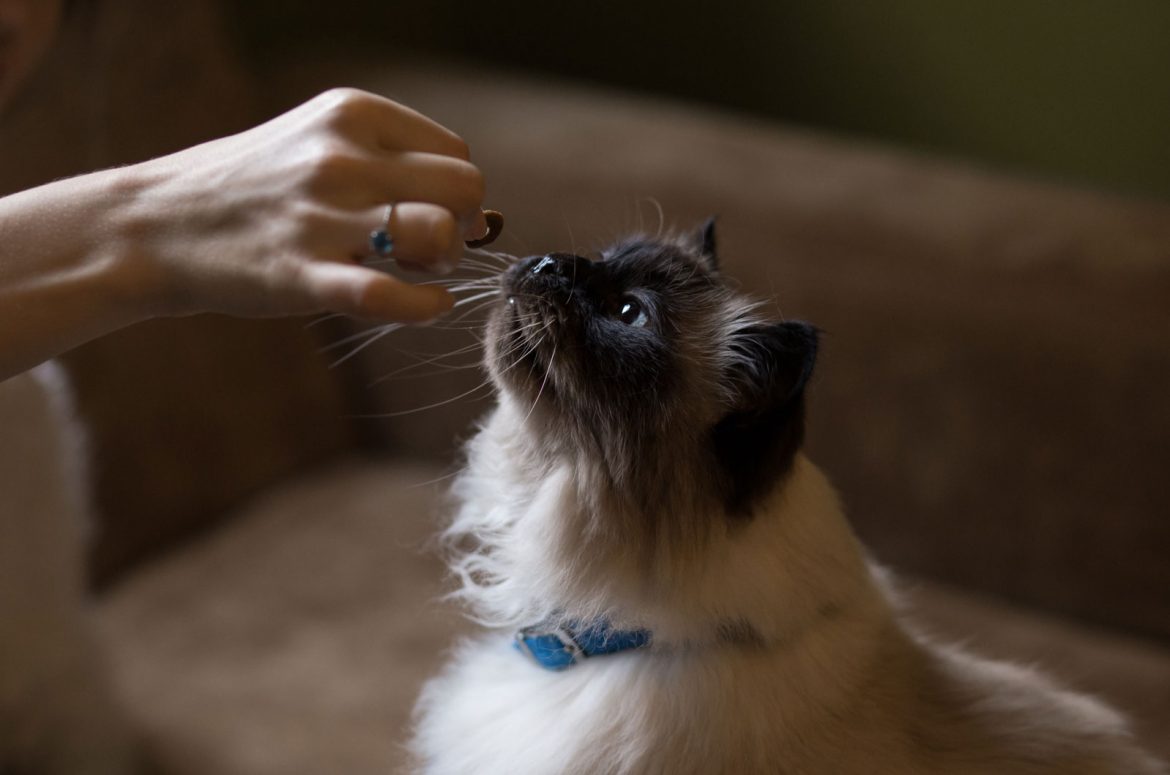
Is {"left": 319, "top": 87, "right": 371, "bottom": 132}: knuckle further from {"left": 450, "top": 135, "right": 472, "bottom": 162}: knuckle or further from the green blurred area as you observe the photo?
the green blurred area

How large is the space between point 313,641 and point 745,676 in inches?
34.3

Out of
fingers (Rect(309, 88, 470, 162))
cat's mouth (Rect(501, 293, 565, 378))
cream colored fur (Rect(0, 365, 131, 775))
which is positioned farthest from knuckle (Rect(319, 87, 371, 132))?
cream colored fur (Rect(0, 365, 131, 775))

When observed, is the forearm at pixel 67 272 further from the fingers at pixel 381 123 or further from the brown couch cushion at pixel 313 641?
the brown couch cushion at pixel 313 641

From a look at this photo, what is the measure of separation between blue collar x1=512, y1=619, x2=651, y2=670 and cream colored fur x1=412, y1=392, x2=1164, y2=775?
0.03 feet

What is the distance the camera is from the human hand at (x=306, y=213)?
650 mm

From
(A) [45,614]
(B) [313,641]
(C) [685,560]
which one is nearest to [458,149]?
(C) [685,560]

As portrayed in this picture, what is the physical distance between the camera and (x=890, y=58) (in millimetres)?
2527

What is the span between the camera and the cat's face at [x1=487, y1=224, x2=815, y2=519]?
913 millimetres

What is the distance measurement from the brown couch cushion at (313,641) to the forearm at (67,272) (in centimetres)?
75

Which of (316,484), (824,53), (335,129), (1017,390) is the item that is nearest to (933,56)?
(824,53)

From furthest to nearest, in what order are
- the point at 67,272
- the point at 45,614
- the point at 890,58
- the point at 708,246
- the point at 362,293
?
the point at 890,58 < the point at 45,614 < the point at 708,246 < the point at 67,272 < the point at 362,293

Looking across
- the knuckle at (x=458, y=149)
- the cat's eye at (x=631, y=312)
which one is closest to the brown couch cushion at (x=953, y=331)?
the cat's eye at (x=631, y=312)

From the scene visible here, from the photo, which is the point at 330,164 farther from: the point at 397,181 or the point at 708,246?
the point at 708,246

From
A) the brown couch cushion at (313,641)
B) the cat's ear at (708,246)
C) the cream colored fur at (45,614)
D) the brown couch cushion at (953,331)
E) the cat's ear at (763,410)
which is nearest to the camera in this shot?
the cat's ear at (763,410)
